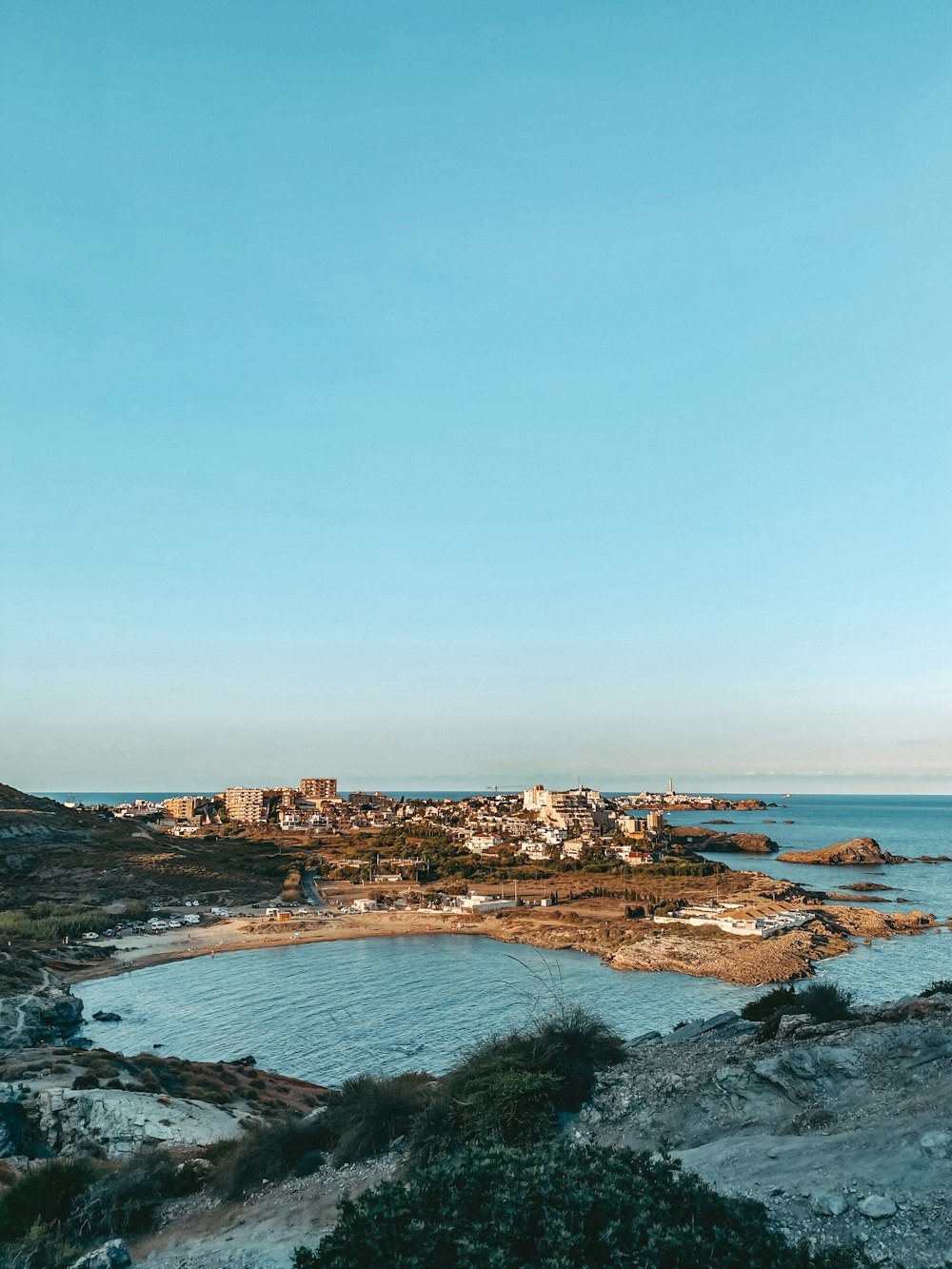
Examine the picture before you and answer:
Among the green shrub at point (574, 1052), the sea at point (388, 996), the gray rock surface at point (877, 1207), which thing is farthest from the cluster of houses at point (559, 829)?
the gray rock surface at point (877, 1207)

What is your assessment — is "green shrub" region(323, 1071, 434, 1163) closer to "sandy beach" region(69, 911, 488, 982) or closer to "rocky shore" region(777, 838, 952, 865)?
"sandy beach" region(69, 911, 488, 982)

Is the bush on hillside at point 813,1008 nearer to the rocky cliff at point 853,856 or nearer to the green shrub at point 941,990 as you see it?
the green shrub at point 941,990

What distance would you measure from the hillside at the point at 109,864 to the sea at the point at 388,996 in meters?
28.6

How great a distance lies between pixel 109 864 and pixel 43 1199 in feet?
285

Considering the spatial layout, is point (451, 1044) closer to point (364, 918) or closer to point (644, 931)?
point (644, 931)

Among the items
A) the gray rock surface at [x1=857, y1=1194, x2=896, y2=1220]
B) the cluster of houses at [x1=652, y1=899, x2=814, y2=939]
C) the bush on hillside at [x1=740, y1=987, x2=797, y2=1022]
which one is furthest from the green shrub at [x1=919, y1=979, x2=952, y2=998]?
the cluster of houses at [x1=652, y1=899, x2=814, y2=939]

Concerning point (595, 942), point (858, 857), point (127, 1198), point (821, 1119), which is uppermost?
point (821, 1119)

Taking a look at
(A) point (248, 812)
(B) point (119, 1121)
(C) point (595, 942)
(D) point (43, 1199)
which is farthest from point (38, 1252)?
(A) point (248, 812)

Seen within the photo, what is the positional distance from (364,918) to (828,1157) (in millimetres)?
69075

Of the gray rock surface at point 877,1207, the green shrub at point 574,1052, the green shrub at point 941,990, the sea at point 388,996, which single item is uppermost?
the gray rock surface at point 877,1207

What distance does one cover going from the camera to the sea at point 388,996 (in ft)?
119

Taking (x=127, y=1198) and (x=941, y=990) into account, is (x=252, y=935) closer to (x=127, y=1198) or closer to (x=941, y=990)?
(x=127, y=1198)

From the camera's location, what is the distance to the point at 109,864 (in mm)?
88688

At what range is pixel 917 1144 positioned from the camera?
Result: 10.0m
